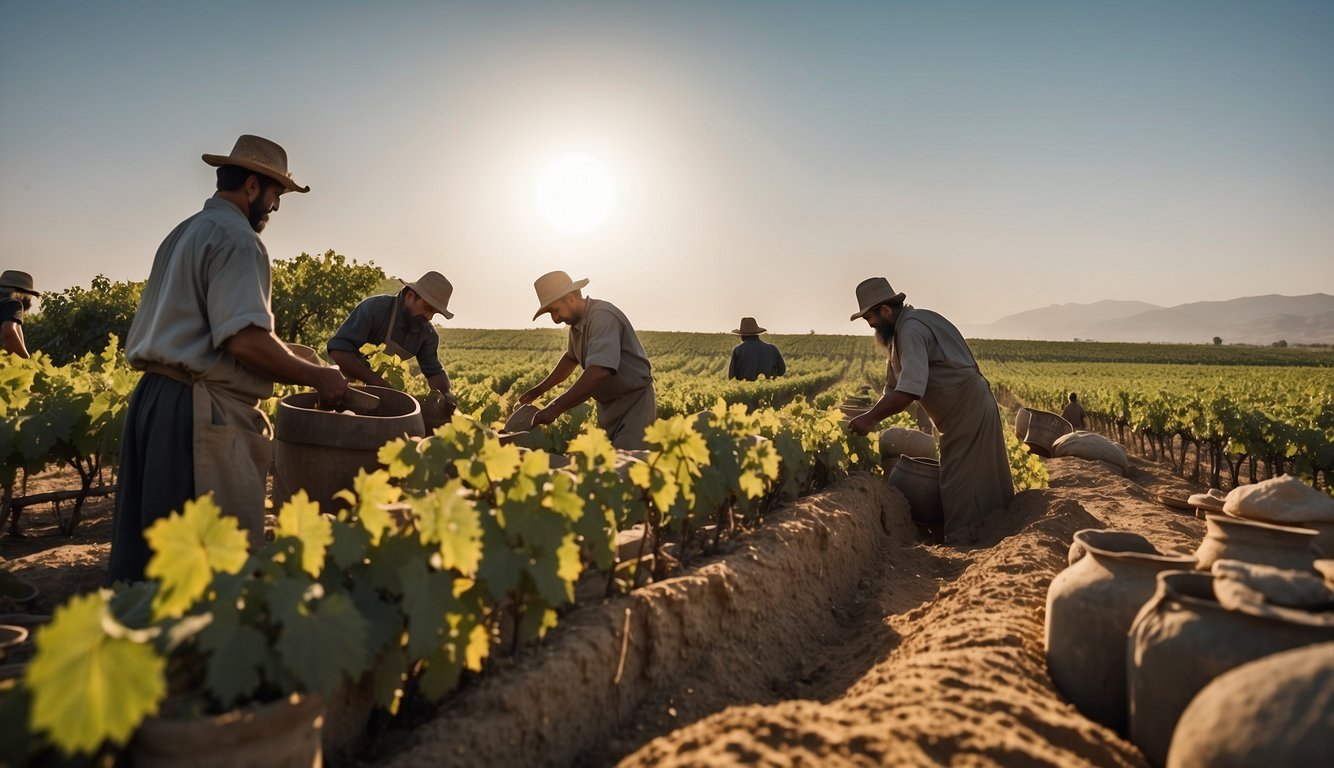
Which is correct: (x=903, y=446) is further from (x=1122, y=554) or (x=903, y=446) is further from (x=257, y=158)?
(x=257, y=158)

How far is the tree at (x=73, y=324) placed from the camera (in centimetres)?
2341

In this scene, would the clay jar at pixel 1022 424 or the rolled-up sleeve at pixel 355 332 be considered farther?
the clay jar at pixel 1022 424

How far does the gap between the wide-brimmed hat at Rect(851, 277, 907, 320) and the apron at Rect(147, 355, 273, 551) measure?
175 inches

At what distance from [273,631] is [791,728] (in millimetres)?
1331

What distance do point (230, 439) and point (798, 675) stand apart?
8.66ft

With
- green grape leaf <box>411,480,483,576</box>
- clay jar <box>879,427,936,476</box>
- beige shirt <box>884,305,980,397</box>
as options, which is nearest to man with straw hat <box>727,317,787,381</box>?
clay jar <box>879,427,936,476</box>

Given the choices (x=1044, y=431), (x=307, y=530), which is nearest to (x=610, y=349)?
(x=307, y=530)

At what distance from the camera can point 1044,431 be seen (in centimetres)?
1220

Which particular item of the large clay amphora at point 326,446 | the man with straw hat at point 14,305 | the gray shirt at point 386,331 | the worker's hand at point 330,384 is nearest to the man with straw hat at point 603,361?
the gray shirt at point 386,331

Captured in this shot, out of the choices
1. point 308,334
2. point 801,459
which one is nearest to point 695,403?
point 801,459

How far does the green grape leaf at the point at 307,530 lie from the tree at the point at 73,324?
86.1 ft

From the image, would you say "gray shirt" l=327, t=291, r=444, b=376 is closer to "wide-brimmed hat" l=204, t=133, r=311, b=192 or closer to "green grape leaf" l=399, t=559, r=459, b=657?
"wide-brimmed hat" l=204, t=133, r=311, b=192

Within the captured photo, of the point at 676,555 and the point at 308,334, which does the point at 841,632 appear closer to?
the point at 676,555

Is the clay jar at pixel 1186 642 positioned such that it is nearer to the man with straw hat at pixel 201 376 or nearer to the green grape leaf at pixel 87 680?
the green grape leaf at pixel 87 680
